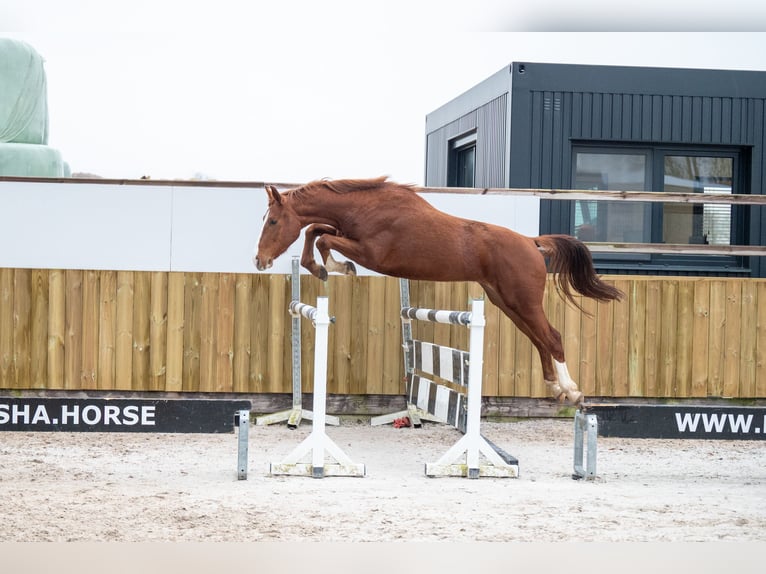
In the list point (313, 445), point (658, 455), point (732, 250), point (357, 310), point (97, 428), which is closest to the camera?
point (97, 428)

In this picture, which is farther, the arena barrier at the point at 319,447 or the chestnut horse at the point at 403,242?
the arena barrier at the point at 319,447

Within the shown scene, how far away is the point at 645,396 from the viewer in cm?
844

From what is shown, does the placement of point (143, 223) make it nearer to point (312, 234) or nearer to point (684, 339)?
point (312, 234)

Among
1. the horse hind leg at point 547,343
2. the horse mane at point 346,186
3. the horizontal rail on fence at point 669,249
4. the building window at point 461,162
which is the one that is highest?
the building window at point 461,162

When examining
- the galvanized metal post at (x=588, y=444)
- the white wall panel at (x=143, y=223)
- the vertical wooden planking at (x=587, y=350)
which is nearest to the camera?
the galvanized metal post at (x=588, y=444)

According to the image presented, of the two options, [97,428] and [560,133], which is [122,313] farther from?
[560,133]

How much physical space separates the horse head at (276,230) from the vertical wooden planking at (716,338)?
5207 mm

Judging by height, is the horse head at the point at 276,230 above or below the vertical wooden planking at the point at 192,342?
above

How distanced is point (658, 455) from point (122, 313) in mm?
4535

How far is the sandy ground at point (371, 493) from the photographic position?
432cm

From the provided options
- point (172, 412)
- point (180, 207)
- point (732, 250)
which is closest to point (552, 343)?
point (172, 412)

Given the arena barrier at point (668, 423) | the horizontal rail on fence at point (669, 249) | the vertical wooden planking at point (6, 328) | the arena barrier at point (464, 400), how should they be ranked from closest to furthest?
the arena barrier at point (668, 423) < the arena barrier at point (464, 400) < the horizontal rail on fence at point (669, 249) < the vertical wooden planking at point (6, 328)

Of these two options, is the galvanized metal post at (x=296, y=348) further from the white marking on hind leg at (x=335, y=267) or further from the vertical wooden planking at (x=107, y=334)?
the white marking on hind leg at (x=335, y=267)

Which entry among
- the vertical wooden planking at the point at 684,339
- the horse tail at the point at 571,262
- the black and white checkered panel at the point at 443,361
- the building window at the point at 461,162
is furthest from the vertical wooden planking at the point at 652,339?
the horse tail at the point at 571,262
